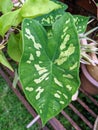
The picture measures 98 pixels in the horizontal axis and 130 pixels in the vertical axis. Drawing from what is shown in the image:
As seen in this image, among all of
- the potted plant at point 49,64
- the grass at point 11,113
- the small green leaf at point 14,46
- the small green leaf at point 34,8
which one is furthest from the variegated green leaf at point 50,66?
the grass at point 11,113

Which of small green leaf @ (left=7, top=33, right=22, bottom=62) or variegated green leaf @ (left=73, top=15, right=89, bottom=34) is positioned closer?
small green leaf @ (left=7, top=33, right=22, bottom=62)

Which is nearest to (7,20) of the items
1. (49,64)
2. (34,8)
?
(34,8)

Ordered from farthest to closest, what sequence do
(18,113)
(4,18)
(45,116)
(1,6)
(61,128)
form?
1. (18,113)
2. (61,128)
3. (1,6)
4. (4,18)
5. (45,116)

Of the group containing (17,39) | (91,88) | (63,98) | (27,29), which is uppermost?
(27,29)

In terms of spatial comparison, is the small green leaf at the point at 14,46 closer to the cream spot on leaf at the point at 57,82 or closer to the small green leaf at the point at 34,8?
the small green leaf at the point at 34,8

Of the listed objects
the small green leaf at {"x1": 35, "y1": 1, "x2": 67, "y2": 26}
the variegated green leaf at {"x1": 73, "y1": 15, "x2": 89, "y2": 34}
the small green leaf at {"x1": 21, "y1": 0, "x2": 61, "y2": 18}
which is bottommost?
the variegated green leaf at {"x1": 73, "y1": 15, "x2": 89, "y2": 34}

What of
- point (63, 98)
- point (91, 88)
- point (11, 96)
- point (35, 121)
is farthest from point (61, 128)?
point (63, 98)

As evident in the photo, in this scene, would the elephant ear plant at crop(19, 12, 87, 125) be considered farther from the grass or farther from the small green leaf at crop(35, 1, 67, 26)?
the grass

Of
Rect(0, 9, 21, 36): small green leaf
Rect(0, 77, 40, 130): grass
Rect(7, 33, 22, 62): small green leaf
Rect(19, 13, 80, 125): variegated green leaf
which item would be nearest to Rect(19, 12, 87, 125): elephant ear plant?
Rect(19, 13, 80, 125): variegated green leaf

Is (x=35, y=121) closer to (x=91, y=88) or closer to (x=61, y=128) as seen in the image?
(x=61, y=128)
